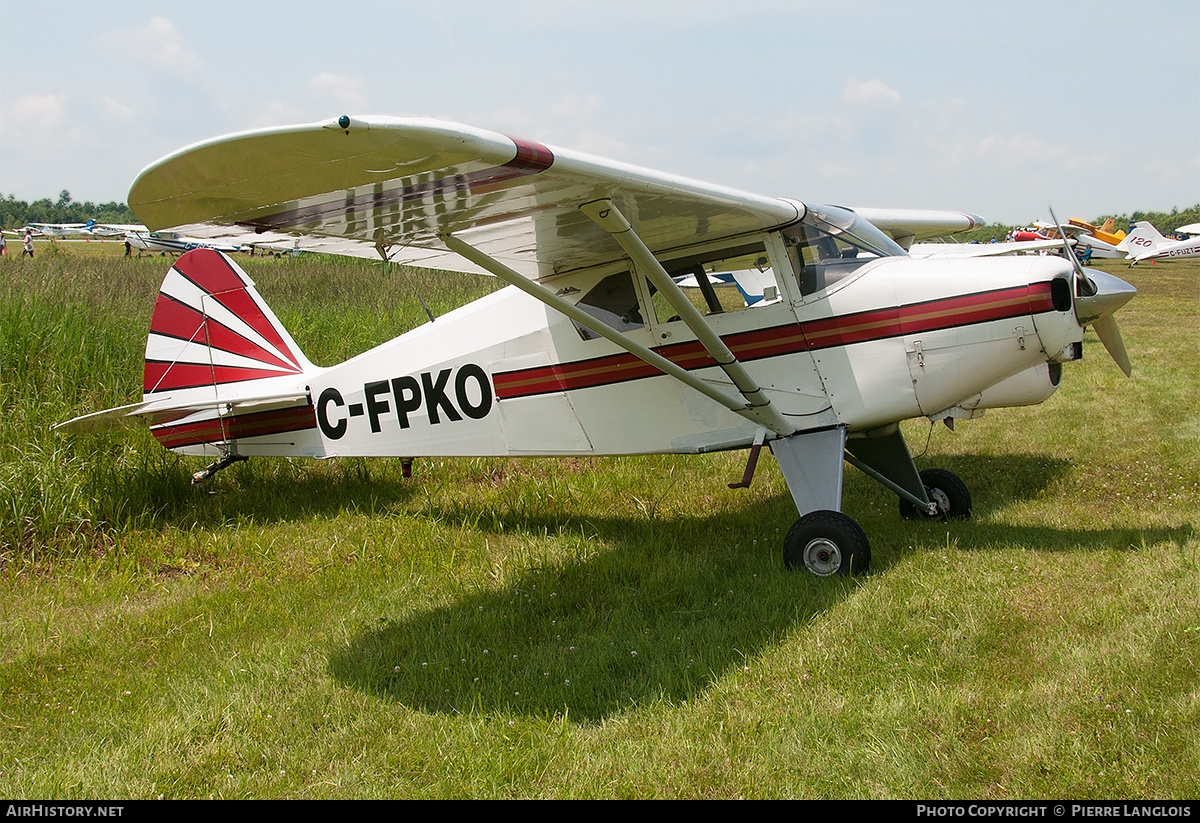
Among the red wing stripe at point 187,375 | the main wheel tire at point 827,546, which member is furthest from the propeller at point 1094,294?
the red wing stripe at point 187,375

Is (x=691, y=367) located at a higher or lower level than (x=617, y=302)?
lower

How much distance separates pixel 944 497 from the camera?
6238mm

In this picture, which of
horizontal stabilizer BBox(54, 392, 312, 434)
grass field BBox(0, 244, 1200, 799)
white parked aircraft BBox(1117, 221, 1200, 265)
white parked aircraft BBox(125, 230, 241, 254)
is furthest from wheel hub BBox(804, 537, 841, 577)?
white parked aircraft BBox(1117, 221, 1200, 265)

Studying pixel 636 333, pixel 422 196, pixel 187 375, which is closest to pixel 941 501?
pixel 636 333

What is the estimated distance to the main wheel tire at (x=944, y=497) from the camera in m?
6.16

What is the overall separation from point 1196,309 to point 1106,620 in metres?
21.4

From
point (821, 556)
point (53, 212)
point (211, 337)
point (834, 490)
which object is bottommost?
point (821, 556)

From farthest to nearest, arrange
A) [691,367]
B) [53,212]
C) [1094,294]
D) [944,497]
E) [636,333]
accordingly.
A: [53,212], [944,497], [636,333], [691,367], [1094,294]

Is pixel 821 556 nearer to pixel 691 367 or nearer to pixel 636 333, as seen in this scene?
pixel 691 367

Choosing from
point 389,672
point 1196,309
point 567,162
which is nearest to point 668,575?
point 389,672

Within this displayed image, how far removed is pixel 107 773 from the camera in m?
3.28

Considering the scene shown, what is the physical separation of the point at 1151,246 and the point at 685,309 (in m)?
50.4

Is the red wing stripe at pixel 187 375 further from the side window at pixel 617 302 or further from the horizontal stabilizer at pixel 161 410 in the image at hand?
the side window at pixel 617 302

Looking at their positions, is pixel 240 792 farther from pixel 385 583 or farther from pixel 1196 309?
pixel 1196 309
